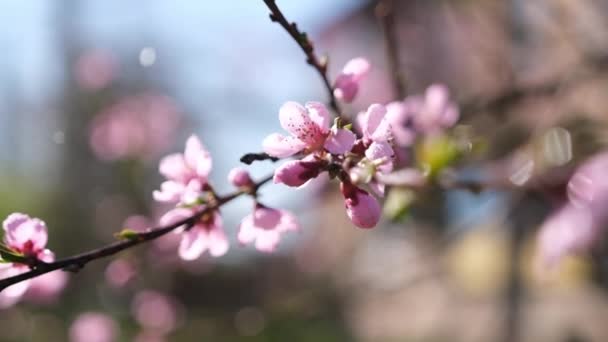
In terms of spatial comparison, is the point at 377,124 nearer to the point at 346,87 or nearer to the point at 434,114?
the point at 346,87

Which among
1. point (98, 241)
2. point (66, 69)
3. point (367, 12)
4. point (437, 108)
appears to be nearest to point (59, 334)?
point (98, 241)

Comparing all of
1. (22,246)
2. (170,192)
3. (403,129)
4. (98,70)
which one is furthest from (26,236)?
(98,70)

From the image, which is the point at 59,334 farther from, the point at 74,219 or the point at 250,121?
the point at 250,121

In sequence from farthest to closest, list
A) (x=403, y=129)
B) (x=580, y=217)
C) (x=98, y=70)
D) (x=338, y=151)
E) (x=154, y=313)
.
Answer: (x=98, y=70)
(x=154, y=313)
(x=403, y=129)
(x=580, y=217)
(x=338, y=151)

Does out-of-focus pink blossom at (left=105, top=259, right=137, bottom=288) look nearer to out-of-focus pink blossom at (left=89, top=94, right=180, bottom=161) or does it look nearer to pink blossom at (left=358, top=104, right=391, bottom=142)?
pink blossom at (left=358, top=104, right=391, bottom=142)

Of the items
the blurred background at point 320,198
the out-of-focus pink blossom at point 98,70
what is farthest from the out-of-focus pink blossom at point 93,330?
the out-of-focus pink blossom at point 98,70

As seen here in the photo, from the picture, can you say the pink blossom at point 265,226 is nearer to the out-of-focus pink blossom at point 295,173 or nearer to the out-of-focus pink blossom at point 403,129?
the out-of-focus pink blossom at point 295,173
